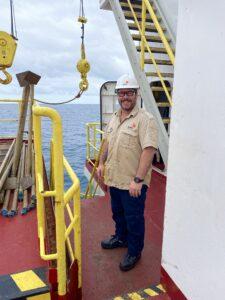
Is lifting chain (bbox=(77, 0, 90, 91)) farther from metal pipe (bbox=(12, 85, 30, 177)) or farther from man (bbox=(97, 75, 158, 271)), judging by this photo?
man (bbox=(97, 75, 158, 271))

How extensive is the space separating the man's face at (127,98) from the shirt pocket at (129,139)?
26 cm

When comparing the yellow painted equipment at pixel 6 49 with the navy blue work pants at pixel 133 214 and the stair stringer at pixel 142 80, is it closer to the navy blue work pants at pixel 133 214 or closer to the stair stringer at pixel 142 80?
the stair stringer at pixel 142 80

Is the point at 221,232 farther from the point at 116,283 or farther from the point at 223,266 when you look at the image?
the point at 116,283

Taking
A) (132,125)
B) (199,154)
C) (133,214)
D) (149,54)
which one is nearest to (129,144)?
(132,125)

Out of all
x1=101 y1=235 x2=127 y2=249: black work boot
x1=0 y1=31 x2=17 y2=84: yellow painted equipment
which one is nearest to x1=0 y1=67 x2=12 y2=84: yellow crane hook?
x1=0 y1=31 x2=17 y2=84: yellow painted equipment

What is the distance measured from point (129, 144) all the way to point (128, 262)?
1350 mm

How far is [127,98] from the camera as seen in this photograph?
2.76 meters

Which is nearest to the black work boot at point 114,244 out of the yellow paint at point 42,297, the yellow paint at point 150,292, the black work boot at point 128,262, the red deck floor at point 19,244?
the black work boot at point 128,262

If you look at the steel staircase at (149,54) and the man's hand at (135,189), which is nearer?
the man's hand at (135,189)

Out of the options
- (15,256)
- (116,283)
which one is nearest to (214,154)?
(116,283)

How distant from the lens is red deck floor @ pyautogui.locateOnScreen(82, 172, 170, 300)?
274 centimetres

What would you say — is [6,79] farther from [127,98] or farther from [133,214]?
[133,214]

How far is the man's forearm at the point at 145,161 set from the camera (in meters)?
2.61

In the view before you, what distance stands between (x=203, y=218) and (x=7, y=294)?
5.42ft
